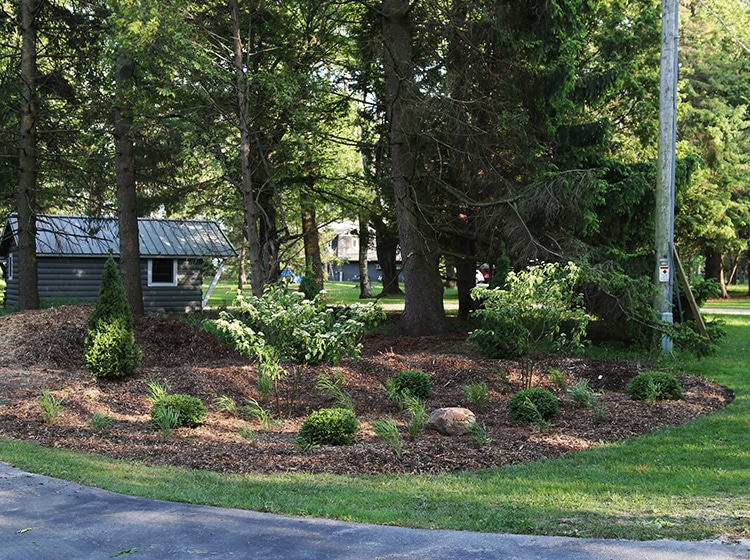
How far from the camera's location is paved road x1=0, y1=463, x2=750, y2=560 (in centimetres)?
443

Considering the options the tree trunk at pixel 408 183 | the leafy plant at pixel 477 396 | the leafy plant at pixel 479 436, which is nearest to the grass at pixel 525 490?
the leafy plant at pixel 479 436

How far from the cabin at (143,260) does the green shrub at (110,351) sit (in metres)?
14.7

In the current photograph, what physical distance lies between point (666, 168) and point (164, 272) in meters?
19.1

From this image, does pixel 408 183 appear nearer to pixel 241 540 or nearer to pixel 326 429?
pixel 326 429

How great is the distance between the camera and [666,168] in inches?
532

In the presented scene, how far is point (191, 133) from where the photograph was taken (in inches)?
565

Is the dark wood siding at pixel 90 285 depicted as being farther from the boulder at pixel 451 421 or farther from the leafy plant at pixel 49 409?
the boulder at pixel 451 421

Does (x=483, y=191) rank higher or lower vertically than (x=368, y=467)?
higher

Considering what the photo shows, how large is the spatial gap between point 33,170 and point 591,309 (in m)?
15.1

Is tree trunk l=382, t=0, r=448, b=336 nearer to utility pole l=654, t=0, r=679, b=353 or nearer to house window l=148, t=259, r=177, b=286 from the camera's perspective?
utility pole l=654, t=0, r=679, b=353

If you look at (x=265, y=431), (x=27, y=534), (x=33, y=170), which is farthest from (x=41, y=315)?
(x=27, y=534)

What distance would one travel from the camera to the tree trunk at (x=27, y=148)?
20109mm

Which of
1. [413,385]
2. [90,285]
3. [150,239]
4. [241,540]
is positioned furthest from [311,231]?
[241,540]

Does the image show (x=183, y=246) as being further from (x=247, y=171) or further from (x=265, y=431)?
(x=265, y=431)
